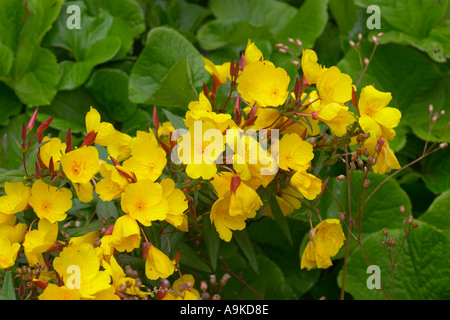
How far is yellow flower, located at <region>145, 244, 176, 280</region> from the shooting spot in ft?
2.55

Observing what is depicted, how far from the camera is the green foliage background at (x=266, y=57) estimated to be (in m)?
1.24

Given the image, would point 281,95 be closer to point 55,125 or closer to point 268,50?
point 268,50

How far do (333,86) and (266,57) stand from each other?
0.57 metres

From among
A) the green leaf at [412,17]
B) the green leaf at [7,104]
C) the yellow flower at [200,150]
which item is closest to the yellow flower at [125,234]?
the yellow flower at [200,150]

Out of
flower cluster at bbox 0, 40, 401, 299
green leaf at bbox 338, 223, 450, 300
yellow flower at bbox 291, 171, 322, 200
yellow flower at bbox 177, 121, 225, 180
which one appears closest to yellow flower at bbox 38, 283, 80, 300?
flower cluster at bbox 0, 40, 401, 299

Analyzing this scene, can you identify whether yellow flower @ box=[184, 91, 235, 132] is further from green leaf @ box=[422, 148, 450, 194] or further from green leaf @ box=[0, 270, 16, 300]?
green leaf @ box=[422, 148, 450, 194]

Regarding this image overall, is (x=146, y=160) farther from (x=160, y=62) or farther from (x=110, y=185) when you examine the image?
(x=160, y=62)

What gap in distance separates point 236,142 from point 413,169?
0.91 metres

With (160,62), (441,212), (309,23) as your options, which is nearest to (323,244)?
(441,212)

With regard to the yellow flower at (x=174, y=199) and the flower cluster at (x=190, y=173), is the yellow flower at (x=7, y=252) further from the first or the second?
the yellow flower at (x=174, y=199)

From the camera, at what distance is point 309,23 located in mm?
1549

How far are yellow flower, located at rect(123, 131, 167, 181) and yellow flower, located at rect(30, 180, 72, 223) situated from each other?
110 mm

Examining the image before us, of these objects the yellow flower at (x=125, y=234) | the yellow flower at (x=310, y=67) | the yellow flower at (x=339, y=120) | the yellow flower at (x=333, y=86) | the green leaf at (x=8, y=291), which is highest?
the yellow flower at (x=310, y=67)
